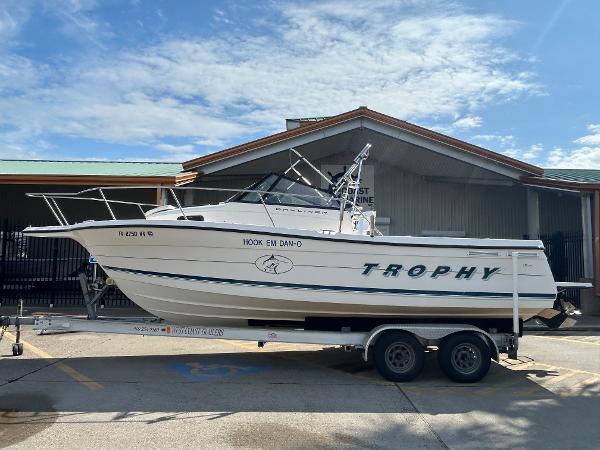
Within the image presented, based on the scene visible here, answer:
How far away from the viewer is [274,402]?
17.9 feet

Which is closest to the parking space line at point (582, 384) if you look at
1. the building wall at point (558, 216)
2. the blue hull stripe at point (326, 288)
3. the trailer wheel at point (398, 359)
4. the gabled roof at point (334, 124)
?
the blue hull stripe at point (326, 288)

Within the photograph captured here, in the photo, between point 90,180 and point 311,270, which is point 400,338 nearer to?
point 311,270

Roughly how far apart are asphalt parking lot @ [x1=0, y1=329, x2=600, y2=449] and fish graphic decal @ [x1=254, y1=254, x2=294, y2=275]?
4.69 ft

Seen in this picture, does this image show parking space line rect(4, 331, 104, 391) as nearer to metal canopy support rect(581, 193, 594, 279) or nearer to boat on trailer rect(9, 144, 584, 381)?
boat on trailer rect(9, 144, 584, 381)

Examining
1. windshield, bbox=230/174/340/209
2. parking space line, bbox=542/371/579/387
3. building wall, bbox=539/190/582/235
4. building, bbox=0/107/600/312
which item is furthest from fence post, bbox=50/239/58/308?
building wall, bbox=539/190/582/235

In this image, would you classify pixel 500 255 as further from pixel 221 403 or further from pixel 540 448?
pixel 221 403

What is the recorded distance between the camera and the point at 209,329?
655 centimetres

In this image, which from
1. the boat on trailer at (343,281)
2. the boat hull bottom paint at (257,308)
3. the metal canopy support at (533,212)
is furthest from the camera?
the metal canopy support at (533,212)

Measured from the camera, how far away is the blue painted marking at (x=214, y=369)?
21.4 ft

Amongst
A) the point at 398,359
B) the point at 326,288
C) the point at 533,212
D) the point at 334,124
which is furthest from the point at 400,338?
the point at 533,212

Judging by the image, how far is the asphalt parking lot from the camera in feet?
14.7

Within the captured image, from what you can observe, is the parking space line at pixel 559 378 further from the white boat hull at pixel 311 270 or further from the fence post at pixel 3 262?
the fence post at pixel 3 262

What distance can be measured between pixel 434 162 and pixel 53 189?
12.9m

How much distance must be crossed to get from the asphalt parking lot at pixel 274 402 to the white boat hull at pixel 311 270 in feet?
3.23
